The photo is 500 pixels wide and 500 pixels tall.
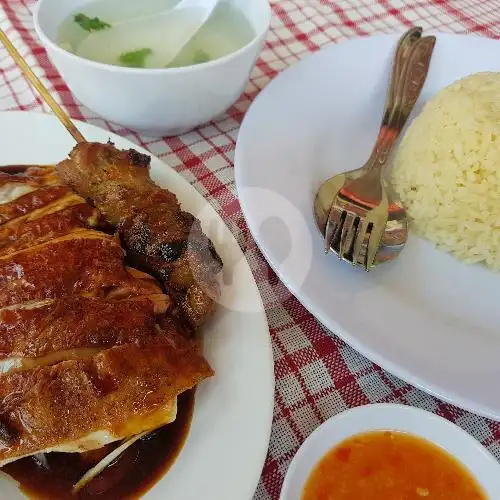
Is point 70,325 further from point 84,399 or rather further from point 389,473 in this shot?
point 389,473

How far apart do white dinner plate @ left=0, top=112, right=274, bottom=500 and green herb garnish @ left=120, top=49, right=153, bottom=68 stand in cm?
65

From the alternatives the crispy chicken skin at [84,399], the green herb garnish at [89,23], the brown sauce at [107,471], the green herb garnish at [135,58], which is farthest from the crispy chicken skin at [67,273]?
the green herb garnish at [89,23]

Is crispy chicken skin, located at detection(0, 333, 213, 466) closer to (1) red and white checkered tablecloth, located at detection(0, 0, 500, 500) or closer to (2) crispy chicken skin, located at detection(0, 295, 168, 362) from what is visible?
(2) crispy chicken skin, located at detection(0, 295, 168, 362)

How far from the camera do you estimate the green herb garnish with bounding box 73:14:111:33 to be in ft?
7.33

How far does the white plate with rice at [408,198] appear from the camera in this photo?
4.96 ft

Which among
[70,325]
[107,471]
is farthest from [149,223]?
[107,471]

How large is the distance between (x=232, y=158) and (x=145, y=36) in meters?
0.62

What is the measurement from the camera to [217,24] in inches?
92.5

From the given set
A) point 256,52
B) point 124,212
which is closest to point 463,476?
point 124,212

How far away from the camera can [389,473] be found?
1.31 metres

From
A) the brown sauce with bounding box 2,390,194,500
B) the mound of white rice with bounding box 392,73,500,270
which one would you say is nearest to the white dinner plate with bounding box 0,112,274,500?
the brown sauce with bounding box 2,390,194,500

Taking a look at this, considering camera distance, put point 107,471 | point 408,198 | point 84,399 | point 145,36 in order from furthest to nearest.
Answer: point 145,36 → point 408,198 → point 107,471 → point 84,399

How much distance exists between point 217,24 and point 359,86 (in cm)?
67

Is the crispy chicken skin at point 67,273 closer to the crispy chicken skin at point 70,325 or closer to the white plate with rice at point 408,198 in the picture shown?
the crispy chicken skin at point 70,325
